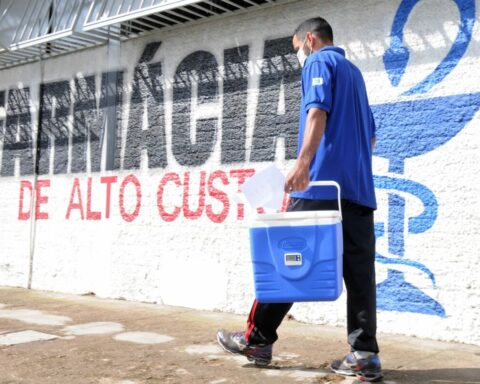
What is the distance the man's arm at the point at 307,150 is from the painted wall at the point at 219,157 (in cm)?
191

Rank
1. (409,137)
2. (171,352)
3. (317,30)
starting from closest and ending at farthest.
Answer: (317,30) → (171,352) → (409,137)

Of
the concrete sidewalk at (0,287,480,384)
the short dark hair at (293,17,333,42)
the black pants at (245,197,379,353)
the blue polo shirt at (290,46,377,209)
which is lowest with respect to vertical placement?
the concrete sidewalk at (0,287,480,384)

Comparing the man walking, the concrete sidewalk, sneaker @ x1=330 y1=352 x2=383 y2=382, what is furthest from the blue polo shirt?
the concrete sidewalk

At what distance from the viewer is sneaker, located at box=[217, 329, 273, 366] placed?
11.8ft

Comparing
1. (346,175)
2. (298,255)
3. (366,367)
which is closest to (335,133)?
(346,175)

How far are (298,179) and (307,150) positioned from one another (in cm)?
17

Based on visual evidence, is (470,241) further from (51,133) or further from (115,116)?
(51,133)

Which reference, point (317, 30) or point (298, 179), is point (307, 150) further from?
point (317, 30)

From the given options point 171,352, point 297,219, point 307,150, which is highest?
point 307,150

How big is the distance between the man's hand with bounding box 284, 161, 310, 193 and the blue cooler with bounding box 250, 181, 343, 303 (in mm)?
55

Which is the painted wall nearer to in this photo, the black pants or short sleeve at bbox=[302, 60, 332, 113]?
the black pants

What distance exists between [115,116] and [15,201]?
2.14m

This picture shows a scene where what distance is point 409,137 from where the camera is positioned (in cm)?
496

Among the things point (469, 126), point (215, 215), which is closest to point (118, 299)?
point (215, 215)
